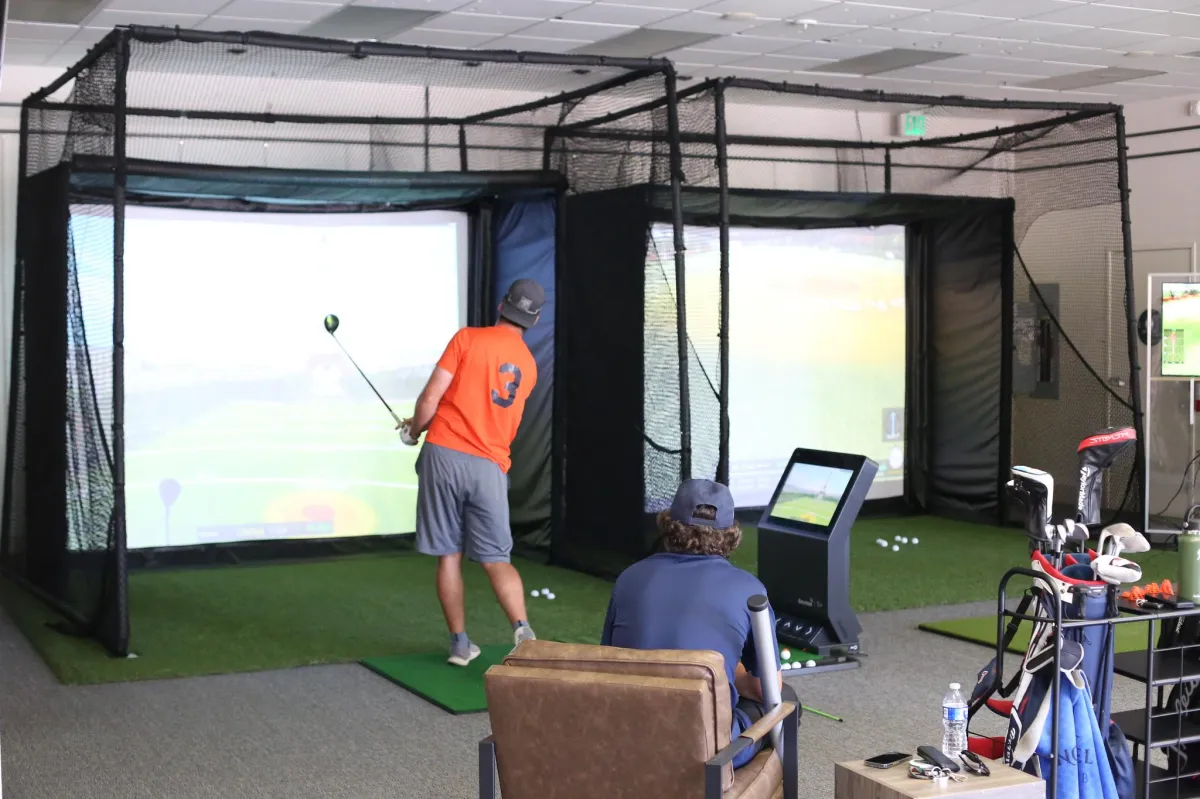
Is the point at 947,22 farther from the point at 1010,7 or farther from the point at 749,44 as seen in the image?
the point at 749,44

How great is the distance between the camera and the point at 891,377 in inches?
394

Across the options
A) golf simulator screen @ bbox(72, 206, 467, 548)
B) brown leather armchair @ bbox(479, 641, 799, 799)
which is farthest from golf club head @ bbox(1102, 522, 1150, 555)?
golf simulator screen @ bbox(72, 206, 467, 548)

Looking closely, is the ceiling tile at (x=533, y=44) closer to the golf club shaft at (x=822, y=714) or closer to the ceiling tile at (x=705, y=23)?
the ceiling tile at (x=705, y=23)

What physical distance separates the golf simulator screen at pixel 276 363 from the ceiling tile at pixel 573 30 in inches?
48.1

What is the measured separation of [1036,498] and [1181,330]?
5666 mm

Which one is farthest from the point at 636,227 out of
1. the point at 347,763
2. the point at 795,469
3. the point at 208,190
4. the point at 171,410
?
the point at 347,763

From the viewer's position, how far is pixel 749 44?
7.88 m

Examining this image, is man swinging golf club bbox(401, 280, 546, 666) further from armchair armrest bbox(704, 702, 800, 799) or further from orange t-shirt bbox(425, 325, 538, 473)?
armchair armrest bbox(704, 702, 800, 799)

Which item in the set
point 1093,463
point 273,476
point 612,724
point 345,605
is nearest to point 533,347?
point 273,476

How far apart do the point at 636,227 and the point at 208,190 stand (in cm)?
213

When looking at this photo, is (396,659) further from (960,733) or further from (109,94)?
(960,733)

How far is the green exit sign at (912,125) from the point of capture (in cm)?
1005

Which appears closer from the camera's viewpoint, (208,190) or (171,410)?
(208,190)

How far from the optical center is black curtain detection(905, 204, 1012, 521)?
9.41m
